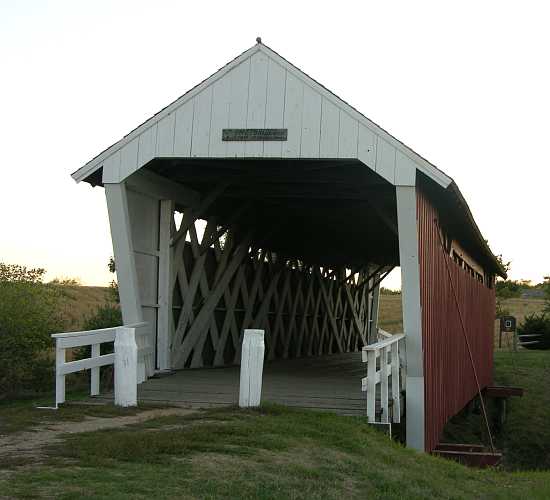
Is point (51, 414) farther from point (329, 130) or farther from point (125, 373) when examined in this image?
point (329, 130)

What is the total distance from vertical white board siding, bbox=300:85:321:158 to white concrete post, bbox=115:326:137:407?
11.4 feet

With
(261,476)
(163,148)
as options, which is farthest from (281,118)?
(261,476)

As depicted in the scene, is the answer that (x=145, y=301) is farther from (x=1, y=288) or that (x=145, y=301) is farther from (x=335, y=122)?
(x=1, y=288)

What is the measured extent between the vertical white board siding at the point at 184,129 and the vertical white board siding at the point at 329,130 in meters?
1.84

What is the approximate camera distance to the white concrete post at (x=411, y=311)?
12.2 metres

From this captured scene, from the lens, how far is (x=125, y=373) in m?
10.9

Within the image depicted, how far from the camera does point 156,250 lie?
1472 centimetres

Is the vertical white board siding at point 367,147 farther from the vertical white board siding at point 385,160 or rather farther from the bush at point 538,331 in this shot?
the bush at point 538,331

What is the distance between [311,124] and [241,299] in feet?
24.6

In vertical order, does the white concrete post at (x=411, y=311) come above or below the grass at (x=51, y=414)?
above

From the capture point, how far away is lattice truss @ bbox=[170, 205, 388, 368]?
15.6 meters

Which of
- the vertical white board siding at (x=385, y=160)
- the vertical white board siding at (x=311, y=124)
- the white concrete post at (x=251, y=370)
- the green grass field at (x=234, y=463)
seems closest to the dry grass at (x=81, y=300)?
the vertical white board siding at (x=311, y=124)

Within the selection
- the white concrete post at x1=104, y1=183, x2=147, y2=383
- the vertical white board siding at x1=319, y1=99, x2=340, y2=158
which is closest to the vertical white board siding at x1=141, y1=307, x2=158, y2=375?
the white concrete post at x1=104, y1=183, x2=147, y2=383

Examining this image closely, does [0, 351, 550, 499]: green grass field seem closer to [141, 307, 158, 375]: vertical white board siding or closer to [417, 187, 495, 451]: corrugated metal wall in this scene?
[417, 187, 495, 451]: corrugated metal wall
